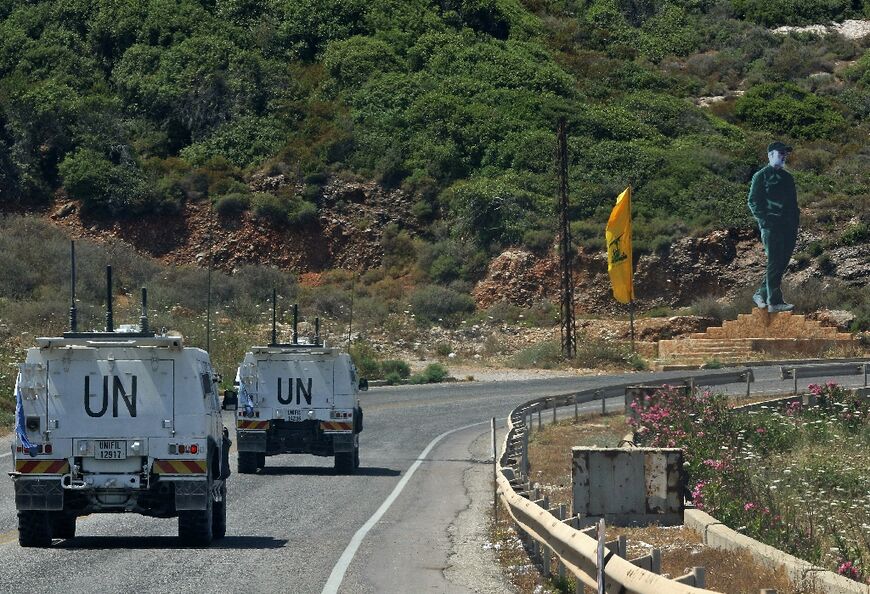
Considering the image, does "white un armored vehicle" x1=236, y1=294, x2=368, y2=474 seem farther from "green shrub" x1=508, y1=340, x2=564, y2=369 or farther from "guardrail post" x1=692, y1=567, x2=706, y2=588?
"green shrub" x1=508, y1=340, x2=564, y2=369

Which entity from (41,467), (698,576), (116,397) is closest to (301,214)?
(116,397)

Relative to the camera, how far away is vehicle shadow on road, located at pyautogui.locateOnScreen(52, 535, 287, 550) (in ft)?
49.0

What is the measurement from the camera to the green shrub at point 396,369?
5438cm

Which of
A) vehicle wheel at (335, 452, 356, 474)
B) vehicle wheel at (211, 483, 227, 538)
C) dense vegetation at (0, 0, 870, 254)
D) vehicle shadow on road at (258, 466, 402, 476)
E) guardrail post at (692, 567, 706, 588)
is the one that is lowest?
vehicle shadow on road at (258, 466, 402, 476)

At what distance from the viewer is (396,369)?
54.7m

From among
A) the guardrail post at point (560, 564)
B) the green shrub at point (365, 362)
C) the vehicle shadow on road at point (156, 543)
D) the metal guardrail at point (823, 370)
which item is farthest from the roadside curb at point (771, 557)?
the green shrub at point (365, 362)

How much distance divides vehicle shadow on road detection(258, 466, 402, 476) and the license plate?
33.6 ft

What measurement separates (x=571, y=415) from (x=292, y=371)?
15.5 metres

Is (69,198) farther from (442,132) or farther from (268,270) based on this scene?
(442,132)

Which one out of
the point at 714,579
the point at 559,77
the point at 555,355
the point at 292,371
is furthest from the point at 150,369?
the point at 559,77

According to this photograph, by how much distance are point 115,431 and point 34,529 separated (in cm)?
129

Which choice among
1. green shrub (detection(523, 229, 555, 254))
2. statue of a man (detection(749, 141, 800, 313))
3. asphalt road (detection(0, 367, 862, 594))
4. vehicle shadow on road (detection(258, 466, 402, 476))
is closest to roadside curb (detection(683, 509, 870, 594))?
asphalt road (detection(0, 367, 862, 594))

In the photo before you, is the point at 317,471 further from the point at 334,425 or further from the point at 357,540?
the point at 357,540

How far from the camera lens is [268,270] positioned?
70.5 metres
